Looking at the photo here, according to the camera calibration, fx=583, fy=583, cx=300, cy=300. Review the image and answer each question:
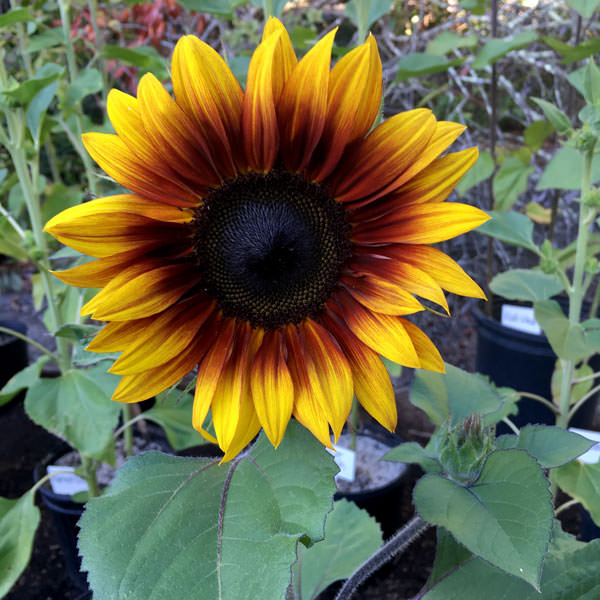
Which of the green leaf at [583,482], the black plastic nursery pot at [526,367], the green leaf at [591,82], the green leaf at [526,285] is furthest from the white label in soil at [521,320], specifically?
the green leaf at [591,82]

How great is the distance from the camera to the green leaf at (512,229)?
2.74 feet

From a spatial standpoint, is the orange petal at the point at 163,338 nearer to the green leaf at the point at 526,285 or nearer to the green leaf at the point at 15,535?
the green leaf at the point at 15,535

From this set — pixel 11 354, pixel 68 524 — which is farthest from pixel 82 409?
pixel 11 354

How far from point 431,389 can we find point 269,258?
211mm

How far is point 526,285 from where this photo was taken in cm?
108

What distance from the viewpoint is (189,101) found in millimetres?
374

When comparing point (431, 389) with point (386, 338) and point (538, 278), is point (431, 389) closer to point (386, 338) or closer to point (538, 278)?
point (386, 338)

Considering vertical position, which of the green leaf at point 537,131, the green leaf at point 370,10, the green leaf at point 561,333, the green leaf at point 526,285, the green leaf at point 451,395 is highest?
the green leaf at point 370,10

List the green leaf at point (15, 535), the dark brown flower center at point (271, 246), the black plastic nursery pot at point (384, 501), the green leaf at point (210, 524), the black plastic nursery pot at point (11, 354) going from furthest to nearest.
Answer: the black plastic nursery pot at point (11, 354) < the black plastic nursery pot at point (384, 501) < the green leaf at point (15, 535) < the dark brown flower center at point (271, 246) < the green leaf at point (210, 524)

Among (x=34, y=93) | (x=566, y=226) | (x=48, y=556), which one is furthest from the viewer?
(x=566, y=226)

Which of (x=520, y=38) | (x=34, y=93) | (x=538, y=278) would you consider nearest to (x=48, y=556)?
(x=34, y=93)

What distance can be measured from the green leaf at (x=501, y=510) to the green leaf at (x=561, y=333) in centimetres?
38

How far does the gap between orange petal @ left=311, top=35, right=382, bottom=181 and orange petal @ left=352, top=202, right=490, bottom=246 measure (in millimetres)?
61

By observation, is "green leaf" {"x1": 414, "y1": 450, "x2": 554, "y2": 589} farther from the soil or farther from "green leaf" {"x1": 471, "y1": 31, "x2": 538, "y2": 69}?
"green leaf" {"x1": 471, "y1": 31, "x2": 538, "y2": 69}
